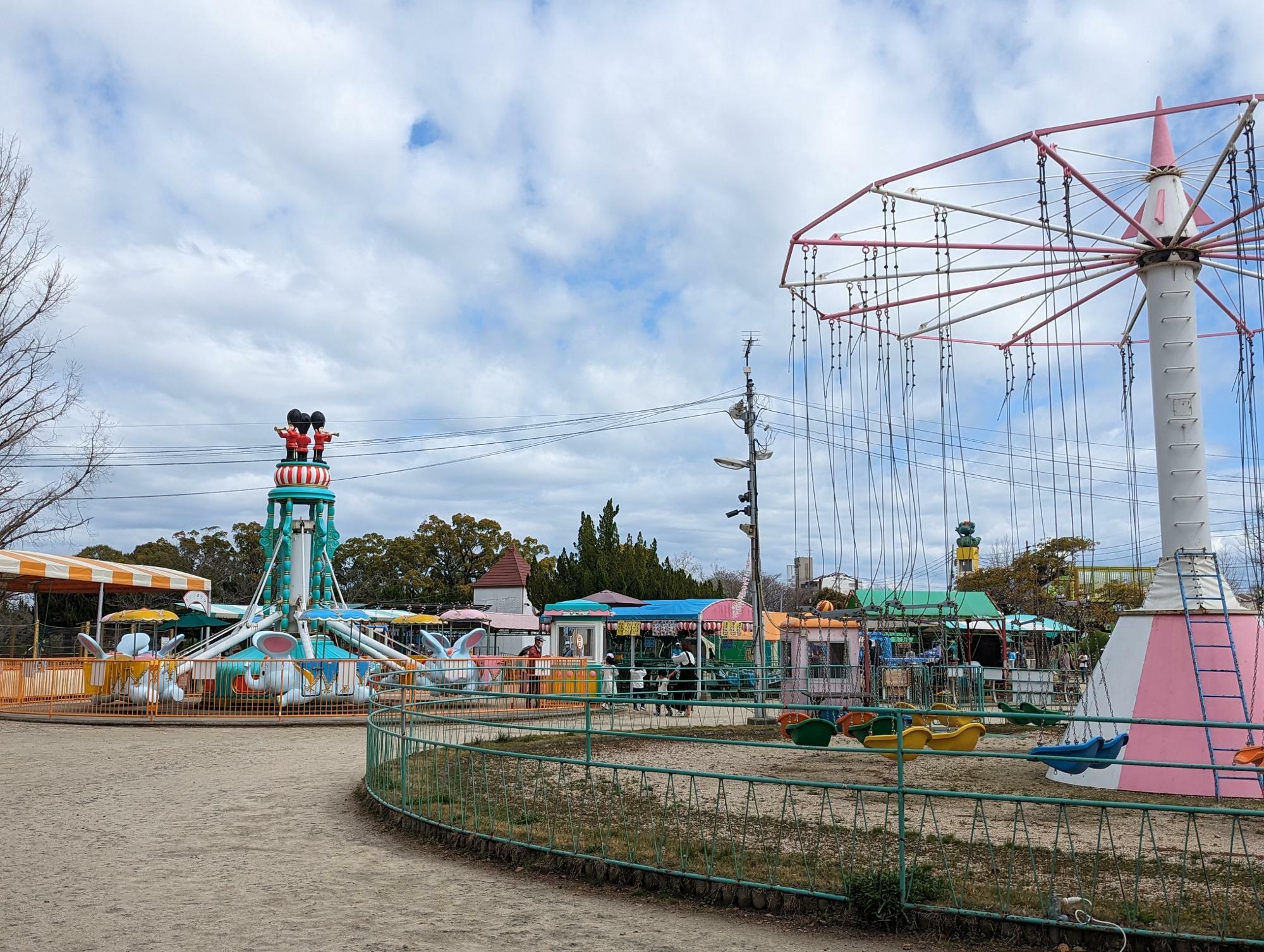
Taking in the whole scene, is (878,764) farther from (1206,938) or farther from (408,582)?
(408,582)

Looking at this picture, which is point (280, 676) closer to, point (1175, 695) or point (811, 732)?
point (811, 732)

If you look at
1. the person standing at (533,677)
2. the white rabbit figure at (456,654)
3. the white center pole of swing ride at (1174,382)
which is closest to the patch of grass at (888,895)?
the white center pole of swing ride at (1174,382)

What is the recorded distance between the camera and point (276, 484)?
1075 inches

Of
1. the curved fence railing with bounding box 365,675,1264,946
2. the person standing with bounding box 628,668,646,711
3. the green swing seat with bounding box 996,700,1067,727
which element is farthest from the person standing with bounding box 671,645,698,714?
the curved fence railing with bounding box 365,675,1264,946

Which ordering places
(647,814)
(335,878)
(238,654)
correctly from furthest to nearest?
(238,654), (647,814), (335,878)

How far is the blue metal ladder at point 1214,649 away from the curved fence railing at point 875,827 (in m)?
0.35

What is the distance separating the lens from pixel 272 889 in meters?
7.42

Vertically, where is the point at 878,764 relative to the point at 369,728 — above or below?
below

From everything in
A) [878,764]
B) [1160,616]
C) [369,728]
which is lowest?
[878,764]

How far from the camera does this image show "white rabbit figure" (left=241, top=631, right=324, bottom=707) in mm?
21016

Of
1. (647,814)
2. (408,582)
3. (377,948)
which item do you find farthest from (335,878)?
(408,582)

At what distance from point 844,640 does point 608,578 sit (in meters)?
22.8

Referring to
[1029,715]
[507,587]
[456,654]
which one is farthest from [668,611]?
[507,587]

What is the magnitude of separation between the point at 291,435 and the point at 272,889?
21662 mm
